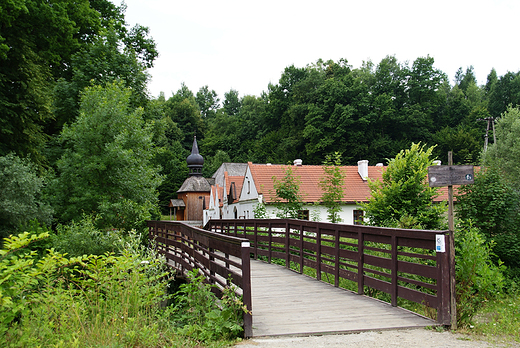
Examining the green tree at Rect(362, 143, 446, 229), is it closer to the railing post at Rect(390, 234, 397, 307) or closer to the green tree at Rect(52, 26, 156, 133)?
the railing post at Rect(390, 234, 397, 307)

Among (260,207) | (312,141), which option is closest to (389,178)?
(260,207)

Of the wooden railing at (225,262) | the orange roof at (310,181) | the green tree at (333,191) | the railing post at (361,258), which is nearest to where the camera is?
the wooden railing at (225,262)

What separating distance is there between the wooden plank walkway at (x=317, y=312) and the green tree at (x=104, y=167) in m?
9.65

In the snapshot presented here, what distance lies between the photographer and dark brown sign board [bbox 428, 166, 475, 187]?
580 centimetres

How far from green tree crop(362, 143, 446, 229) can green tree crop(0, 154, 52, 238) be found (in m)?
12.5

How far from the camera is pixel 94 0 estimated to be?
81.4ft

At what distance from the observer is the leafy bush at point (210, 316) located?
512cm

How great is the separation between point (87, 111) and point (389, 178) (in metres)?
12.8

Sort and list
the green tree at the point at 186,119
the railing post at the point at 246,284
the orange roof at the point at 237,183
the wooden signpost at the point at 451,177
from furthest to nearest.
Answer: the green tree at the point at 186,119 < the orange roof at the point at 237,183 < the wooden signpost at the point at 451,177 < the railing post at the point at 246,284

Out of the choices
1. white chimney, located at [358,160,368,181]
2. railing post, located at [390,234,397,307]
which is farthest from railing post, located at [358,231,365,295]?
white chimney, located at [358,160,368,181]

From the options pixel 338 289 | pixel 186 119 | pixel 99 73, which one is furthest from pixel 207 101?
pixel 338 289

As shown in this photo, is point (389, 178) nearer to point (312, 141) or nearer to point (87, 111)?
point (87, 111)

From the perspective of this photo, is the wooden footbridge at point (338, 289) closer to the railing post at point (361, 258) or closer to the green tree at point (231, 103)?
A: the railing post at point (361, 258)

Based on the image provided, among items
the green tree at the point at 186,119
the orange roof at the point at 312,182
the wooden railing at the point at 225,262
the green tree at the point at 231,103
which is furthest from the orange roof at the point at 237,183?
the green tree at the point at 231,103
